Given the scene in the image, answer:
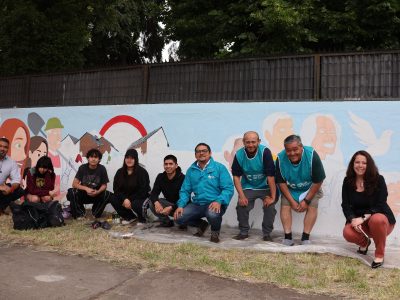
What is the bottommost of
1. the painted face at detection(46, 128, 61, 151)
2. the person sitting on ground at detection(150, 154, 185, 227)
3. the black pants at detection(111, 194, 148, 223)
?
the black pants at detection(111, 194, 148, 223)

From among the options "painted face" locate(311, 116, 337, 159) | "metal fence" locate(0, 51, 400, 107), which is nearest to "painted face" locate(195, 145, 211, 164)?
"metal fence" locate(0, 51, 400, 107)

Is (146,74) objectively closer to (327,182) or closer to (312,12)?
(327,182)

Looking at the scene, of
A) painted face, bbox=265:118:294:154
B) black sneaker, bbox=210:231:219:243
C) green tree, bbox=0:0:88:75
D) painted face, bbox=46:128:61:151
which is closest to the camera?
black sneaker, bbox=210:231:219:243

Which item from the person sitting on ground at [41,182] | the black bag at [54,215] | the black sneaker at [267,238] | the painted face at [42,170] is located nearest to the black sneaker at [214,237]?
the black sneaker at [267,238]

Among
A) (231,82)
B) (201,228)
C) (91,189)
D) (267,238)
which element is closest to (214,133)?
(231,82)

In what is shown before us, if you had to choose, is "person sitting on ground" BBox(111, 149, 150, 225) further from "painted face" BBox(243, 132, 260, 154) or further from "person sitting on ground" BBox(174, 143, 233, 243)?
"painted face" BBox(243, 132, 260, 154)

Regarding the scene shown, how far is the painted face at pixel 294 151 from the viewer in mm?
5409

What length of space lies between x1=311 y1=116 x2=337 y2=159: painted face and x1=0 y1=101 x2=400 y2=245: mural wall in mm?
13

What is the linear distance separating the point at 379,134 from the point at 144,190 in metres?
3.41

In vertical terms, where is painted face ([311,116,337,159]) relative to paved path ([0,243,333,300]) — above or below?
above

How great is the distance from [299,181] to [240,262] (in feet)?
4.52

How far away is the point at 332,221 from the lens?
5973mm

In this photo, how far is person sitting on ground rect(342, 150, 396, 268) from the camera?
15.3ft

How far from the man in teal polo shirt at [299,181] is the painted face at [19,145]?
5.75m
